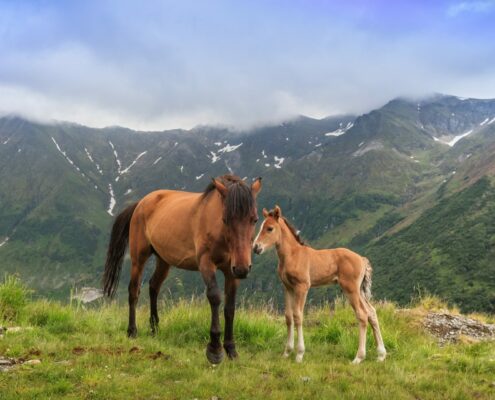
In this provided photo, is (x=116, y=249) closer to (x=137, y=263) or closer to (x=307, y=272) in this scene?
(x=137, y=263)

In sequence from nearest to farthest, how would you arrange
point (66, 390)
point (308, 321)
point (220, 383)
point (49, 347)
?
point (66, 390) → point (220, 383) → point (49, 347) → point (308, 321)

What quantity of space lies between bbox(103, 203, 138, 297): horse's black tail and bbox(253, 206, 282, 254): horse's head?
4737 mm

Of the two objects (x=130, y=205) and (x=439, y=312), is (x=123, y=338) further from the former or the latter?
(x=439, y=312)

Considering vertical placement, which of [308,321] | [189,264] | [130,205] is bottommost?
[308,321]

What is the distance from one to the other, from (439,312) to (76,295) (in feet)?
37.7

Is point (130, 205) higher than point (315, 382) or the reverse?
higher

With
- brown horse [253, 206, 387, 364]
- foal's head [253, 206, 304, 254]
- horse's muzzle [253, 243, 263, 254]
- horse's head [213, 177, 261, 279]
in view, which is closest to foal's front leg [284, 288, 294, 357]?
brown horse [253, 206, 387, 364]

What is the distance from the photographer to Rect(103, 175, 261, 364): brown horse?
793 centimetres

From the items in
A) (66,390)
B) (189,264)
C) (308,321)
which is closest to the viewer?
(66,390)

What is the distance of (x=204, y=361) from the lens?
8.51m

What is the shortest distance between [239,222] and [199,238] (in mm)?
1335

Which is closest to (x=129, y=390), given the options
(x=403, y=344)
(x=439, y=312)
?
(x=403, y=344)

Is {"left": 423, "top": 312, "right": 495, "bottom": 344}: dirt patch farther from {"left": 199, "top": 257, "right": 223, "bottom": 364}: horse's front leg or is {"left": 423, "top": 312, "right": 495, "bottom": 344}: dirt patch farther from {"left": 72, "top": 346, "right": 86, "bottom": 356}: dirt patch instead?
{"left": 72, "top": 346, "right": 86, "bottom": 356}: dirt patch

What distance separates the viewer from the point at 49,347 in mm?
8734
